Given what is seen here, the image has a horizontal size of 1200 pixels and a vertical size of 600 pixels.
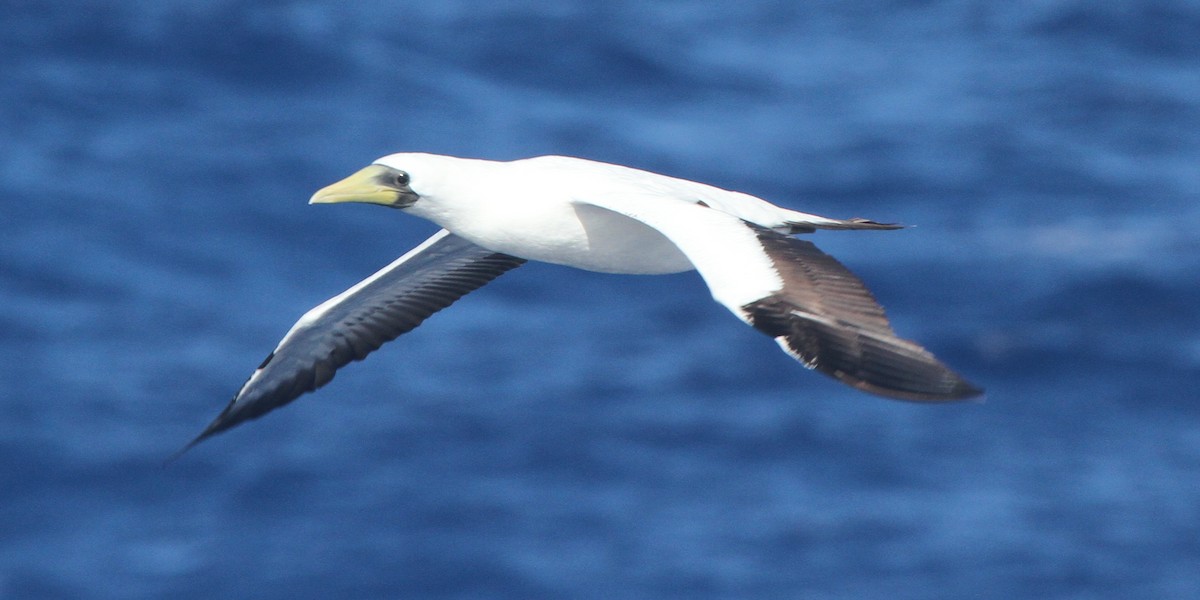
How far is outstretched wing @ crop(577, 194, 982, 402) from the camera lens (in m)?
8.72

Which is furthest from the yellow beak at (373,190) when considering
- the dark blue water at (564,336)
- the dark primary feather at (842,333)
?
the dark blue water at (564,336)

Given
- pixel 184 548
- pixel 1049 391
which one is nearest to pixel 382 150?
pixel 184 548

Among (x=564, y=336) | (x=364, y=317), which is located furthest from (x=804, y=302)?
(x=564, y=336)

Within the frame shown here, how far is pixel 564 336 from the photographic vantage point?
28.5 m

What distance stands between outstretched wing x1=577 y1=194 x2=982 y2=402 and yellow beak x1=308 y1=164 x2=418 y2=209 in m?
1.49

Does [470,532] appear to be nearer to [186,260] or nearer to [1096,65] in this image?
[186,260]

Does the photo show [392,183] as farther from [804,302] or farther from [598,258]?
[804,302]

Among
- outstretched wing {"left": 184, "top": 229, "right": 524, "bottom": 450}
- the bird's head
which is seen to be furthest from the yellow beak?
outstretched wing {"left": 184, "top": 229, "right": 524, "bottom": 450}

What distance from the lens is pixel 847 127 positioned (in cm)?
3250

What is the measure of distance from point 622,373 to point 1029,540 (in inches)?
256

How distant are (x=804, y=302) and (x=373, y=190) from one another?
283cm

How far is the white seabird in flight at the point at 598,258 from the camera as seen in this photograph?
9.01 m

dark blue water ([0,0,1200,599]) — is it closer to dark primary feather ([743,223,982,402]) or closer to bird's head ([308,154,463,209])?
bird's head ([308,154,463,209])

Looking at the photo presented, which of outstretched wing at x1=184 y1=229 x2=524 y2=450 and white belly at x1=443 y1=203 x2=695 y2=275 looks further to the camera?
outstretched wing at x1=184 y1=229 x2=524 y2=450
